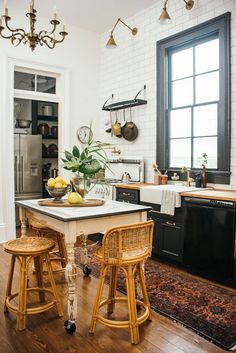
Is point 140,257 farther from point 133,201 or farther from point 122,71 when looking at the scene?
point 122,71

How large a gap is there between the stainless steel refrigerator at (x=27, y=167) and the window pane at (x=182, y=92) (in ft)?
9.32

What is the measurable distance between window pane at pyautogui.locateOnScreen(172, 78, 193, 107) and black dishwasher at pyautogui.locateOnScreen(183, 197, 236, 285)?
5.29ft

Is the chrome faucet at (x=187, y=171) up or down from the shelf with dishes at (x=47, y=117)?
down

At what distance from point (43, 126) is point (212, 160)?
403 cm

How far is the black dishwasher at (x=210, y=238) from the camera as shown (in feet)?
9.87

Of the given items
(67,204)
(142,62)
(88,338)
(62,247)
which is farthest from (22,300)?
(142,62)

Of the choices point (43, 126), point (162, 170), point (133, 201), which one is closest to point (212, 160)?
point (162, 170)

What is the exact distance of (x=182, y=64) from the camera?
4.41m

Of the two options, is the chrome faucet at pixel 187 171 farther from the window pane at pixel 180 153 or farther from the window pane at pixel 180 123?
the window pane at pixel 180 123

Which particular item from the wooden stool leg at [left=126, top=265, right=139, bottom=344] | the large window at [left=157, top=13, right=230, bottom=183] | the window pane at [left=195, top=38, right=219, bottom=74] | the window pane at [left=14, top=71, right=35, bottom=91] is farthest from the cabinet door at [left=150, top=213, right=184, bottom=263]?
the window pane at [left=14, top=71, right=35, bottom=91]

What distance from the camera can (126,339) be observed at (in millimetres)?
2143

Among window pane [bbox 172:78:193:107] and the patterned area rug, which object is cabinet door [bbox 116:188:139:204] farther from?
window pane [bbox 172:78:193:107]

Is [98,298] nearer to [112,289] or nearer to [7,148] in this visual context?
[112,289]

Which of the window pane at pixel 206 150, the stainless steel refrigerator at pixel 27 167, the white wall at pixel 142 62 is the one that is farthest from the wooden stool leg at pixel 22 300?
the stainless steel refrigerator at pixel 27 167
